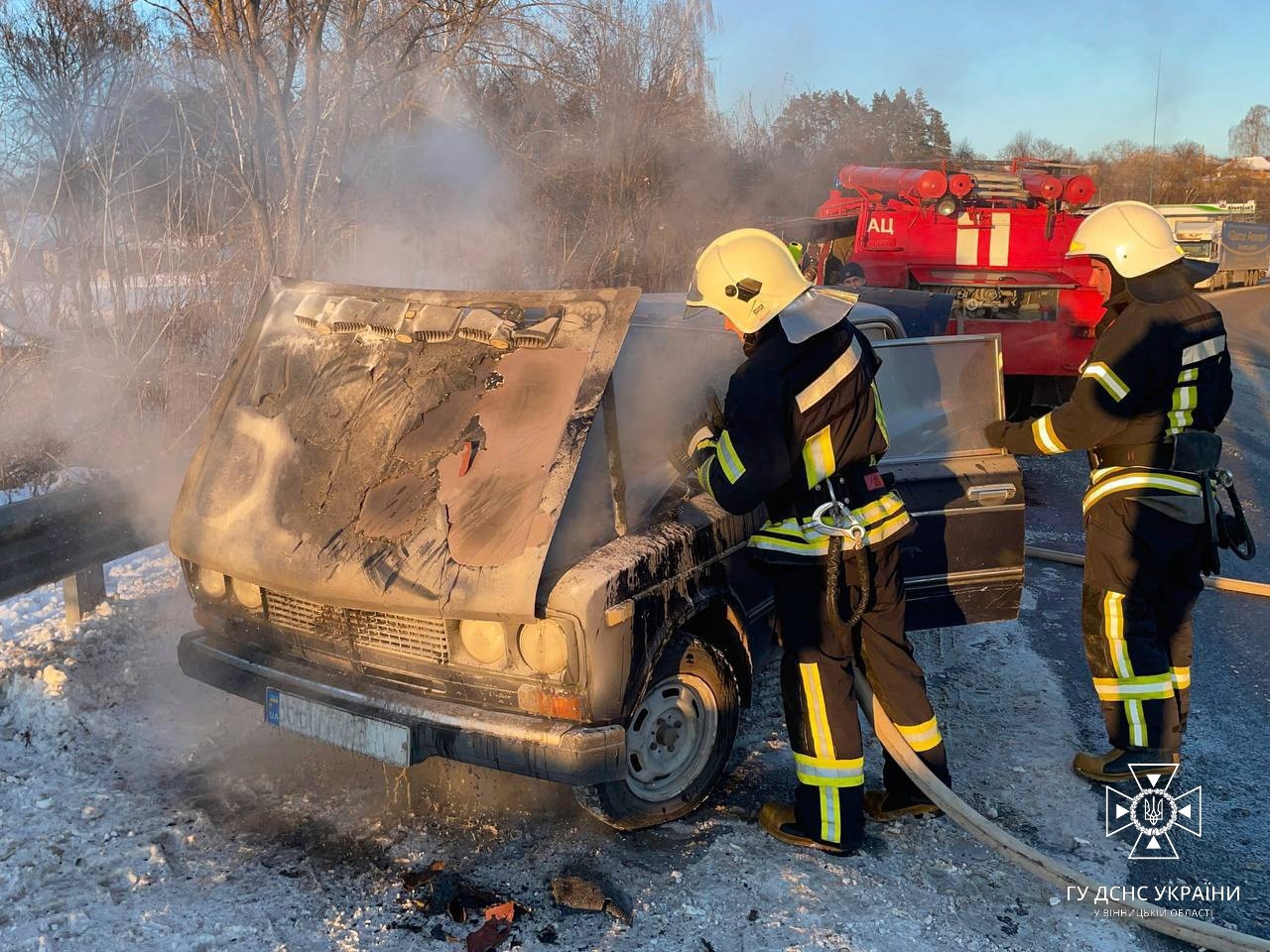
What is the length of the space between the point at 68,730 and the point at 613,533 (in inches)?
93.5

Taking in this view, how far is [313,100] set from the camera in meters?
5.73

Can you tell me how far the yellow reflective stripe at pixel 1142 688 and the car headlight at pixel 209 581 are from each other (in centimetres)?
333

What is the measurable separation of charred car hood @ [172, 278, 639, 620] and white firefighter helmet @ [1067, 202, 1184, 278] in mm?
1850

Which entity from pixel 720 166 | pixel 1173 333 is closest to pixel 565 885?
pixel 1173 333

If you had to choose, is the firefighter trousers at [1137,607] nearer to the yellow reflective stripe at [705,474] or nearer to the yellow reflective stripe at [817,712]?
the yellow reflective stripe at [817,712]

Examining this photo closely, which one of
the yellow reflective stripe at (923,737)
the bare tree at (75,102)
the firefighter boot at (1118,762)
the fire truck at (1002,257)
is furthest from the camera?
the fire truck at (1002,257)

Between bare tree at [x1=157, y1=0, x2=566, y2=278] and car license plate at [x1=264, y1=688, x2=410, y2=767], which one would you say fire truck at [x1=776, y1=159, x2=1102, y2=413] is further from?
car license plate at [x1=264, y1=688, x2=410, y2=767]

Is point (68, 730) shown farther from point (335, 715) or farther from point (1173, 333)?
point (1173, 333)

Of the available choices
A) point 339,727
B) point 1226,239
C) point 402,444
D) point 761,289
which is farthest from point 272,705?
point 1226,239

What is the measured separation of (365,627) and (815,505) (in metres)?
1.53

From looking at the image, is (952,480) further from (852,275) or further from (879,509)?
(852,275)

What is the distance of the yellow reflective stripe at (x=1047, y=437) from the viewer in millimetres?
3425

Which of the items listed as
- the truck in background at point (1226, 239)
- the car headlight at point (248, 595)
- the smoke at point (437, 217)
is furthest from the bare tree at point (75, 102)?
the truck in background at point (1226, 239)

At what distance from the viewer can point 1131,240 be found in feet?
11.1
